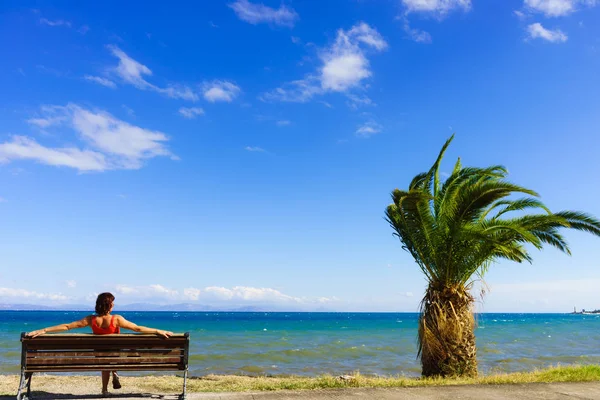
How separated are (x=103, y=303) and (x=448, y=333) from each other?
7486mm

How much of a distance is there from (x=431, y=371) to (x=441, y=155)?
17.1ft

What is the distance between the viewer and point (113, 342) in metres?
7.04

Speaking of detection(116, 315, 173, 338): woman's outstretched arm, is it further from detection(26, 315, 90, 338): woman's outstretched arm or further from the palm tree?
the palm tree

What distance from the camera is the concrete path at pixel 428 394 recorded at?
7.57 m

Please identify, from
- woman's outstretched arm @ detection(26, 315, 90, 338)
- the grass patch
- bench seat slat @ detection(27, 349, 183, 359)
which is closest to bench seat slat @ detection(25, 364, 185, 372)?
bench seat slat @ detection(27, 349, 183, 359)

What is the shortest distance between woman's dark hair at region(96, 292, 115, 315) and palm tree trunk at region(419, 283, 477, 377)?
7083mm

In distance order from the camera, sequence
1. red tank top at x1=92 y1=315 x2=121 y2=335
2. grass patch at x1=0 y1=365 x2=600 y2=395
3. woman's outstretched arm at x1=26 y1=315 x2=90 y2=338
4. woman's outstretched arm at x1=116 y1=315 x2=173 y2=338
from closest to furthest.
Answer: woman's outstretched arm at x1=26 y1=315 x2=90 y2=338 < woman's outstretched arm at x1=116 y1=315 x2=173 y2=338 < red tank top at x1=92 y1=315 x2=121 y2=335 < grass patch at x1=0 y1=365 x2=600 y2=395

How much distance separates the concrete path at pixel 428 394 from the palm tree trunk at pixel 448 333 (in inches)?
88.5

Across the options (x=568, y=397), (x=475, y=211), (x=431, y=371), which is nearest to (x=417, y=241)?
(x=475, y=211)

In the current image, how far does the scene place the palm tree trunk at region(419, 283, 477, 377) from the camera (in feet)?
36.2

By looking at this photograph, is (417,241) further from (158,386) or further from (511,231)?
(158,386)

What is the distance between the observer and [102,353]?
704 centimetres

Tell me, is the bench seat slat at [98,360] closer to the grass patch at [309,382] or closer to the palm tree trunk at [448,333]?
the grass patch at [309,382]

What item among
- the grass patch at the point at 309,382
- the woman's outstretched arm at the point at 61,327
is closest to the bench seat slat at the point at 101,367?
the woman's outstretched arm at the point at 61,327
